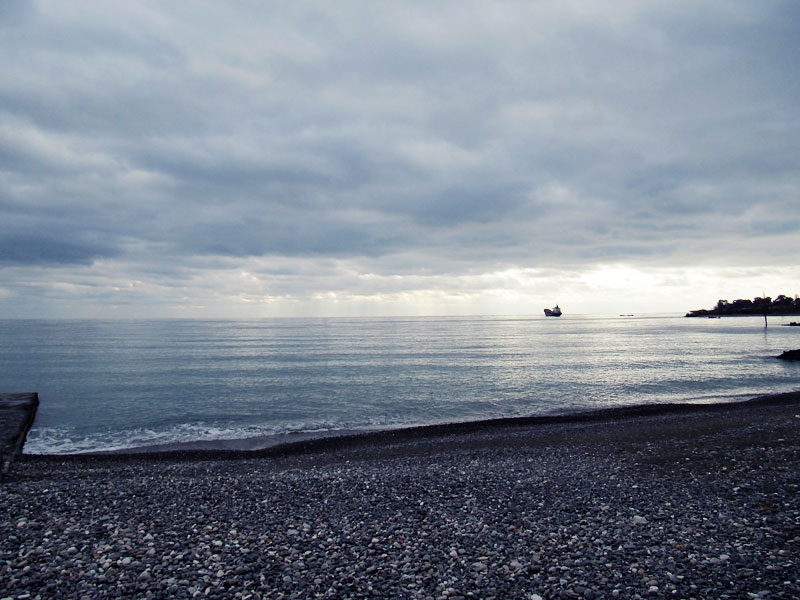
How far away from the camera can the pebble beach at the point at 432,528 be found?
→ 7445mm

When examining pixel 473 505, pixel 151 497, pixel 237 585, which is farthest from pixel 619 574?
pixel 151 497

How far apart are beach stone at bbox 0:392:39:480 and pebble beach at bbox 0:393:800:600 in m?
3.35

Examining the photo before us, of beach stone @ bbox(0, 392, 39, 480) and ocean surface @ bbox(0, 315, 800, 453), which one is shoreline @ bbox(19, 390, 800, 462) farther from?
beach stone @ bbox(0, 392, 39, 480)

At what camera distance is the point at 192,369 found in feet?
179

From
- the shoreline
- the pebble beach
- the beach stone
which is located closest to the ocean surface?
the beach stone

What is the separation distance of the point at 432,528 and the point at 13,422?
89.4ft

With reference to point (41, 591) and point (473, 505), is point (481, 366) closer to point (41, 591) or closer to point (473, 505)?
point (473, 505)

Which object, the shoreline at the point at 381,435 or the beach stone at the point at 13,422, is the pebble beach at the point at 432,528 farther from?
the shoreline at the point at 381,435

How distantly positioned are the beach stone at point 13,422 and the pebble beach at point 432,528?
335 centimetres

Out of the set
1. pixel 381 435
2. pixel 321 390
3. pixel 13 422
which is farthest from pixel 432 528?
pixel 321 390

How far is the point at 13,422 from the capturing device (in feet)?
84.4

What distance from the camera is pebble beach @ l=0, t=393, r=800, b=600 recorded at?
24.4 feet

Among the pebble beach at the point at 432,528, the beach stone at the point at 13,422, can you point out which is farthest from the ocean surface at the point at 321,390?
the pebble beach at the point at 432,528

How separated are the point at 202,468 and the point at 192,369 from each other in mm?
41190
